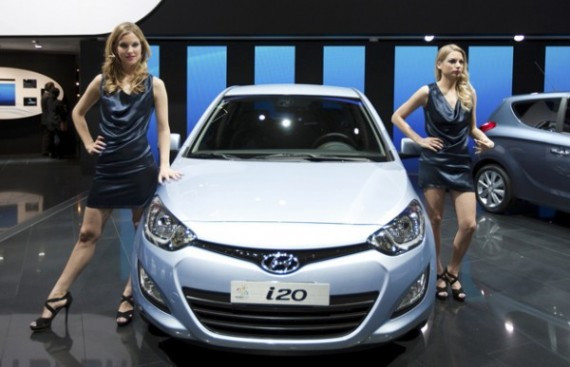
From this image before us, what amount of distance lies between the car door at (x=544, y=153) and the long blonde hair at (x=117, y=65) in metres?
3.92

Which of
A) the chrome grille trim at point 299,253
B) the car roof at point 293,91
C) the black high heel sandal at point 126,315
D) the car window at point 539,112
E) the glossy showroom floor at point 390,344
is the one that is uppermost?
the car roof at point 293,91

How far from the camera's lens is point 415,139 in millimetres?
3154

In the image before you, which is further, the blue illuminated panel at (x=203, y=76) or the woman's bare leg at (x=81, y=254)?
the blue illuminated panel at (x=203, y=76)

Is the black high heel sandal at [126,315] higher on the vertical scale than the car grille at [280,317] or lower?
lower

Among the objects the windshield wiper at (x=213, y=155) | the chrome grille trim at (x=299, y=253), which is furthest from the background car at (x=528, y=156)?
the chrome grille trim at (x=299, y=253)

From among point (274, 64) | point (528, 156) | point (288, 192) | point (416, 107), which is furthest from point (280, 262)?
point (274, 64)

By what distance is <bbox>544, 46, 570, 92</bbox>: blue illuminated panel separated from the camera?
8.16 metres

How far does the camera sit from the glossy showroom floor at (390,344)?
8.13 feet

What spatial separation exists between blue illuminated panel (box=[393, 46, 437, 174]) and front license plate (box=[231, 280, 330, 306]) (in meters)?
6.63

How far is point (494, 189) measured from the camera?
578 centimetres

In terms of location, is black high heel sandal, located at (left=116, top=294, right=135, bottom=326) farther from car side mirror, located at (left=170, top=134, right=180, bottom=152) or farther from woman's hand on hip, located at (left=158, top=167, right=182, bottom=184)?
car side mirror, located at (left=170, top=134, right=180, bottom=152)

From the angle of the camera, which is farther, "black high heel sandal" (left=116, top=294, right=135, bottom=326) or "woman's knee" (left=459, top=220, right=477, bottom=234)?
"woman's knee" (left=459, top=220, right=477, bottom=234)

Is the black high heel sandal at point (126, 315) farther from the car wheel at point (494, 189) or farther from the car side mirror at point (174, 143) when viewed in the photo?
the car wheel at point (494, 189)

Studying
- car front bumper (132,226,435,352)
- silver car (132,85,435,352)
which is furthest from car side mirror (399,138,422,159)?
car front bumper (132,226,435,352)
